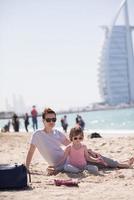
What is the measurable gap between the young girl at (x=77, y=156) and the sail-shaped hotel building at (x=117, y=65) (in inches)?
6272

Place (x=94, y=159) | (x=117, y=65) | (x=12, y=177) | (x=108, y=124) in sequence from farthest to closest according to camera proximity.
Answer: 1. (x=117, y=65)
2. (x=108, y=124)
3. (x=94, y=159)
4. (x=12, y=177)

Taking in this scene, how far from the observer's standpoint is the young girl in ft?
23.0

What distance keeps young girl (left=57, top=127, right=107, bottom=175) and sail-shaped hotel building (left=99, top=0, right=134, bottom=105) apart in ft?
523

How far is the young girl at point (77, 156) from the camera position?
277 inches

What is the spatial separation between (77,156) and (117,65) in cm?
16721

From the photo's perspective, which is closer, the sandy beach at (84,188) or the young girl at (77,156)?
the sandy beach at (84,188)

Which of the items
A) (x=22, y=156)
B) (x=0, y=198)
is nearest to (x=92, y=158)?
(x=0, y=198)

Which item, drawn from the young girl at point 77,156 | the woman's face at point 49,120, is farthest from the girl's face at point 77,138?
the woman's face at point 49,120

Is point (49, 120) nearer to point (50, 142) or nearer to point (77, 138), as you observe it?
point (50, 142)

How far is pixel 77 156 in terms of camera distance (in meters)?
7.16

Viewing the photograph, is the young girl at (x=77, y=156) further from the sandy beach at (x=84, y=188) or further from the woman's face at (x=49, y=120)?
the woman's face at (x=49, y=120)

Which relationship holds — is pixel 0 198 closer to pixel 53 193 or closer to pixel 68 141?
pixel 53 193

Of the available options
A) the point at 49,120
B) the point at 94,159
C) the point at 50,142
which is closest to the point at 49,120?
the point at 49,120

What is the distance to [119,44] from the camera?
173 meters
